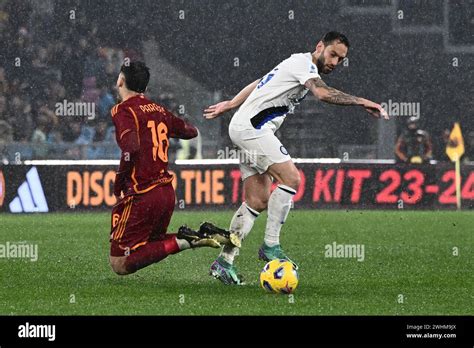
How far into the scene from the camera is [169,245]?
34.0 feet

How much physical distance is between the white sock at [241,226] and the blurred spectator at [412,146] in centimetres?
1417

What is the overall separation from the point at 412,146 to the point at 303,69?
14.5 metres

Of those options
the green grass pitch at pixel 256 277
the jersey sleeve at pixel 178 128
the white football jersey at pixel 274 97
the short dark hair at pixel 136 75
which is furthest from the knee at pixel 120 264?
the white football jersey at pixel 274 97

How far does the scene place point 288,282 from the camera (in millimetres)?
10062

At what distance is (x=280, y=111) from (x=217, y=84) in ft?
53.2

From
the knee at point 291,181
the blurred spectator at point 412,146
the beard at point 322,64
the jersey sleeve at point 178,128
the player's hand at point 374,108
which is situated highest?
the beard at point 322,64

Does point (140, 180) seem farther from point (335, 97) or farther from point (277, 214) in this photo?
point (335, 97)

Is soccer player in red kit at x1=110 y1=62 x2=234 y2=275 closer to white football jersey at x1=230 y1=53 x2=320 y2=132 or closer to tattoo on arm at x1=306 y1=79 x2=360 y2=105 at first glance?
white football jersey at x1=230 y1=53 x2=320 y2=132

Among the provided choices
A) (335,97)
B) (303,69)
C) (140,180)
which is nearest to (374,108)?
(335,97)

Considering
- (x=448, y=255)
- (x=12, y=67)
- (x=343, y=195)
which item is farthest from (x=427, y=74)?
(x=448, y=255)

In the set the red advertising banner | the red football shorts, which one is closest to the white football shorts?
the red football shorts

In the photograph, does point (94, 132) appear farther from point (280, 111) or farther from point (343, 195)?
point (280, 111)

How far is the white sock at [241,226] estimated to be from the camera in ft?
35.4

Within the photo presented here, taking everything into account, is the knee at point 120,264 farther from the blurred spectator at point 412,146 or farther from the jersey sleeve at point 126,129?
the blurred spectator at point 412,146
